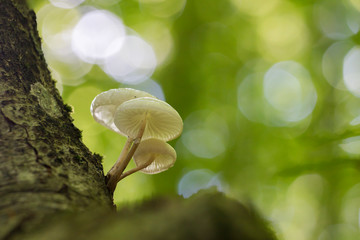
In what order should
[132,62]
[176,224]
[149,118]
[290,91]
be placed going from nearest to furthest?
[176,224] < [149,118] < [290,91] < [132,62]

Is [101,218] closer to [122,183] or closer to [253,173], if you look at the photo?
[253,173]

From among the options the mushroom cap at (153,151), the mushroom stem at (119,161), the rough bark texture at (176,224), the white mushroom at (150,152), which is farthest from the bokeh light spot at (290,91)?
the rough bark texture at (176,224)

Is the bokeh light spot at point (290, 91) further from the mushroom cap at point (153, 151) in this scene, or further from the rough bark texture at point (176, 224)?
the rough bark texture at point (176, 224)

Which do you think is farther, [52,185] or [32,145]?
[32,145]

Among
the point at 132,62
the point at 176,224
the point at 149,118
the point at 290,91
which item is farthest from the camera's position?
the point at 132,62

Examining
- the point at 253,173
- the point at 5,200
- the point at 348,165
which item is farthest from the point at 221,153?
the point at 5,200

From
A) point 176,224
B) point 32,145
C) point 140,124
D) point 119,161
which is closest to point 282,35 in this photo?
point 140,124

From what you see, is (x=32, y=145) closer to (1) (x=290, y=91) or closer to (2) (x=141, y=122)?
(2) (x=141, y=122)

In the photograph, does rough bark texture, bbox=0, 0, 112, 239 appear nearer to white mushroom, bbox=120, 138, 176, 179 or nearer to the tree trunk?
the tree trunk

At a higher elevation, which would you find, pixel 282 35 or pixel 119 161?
pixel 282 35

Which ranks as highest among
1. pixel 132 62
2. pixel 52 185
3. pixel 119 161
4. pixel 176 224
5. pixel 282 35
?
pixel 132 62
